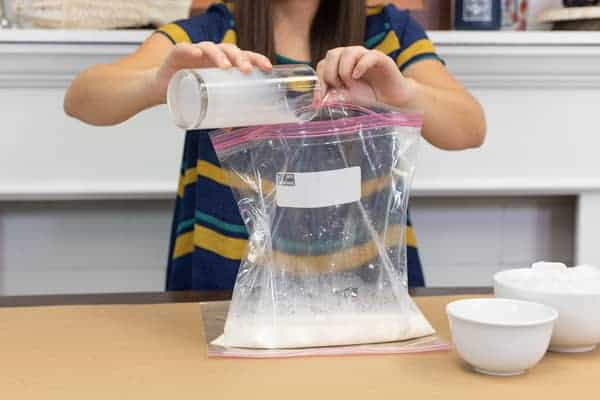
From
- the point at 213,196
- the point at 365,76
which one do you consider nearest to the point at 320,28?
the point at 213,196

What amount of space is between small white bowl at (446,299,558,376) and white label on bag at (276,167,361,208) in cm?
14

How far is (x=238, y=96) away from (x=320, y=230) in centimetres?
13

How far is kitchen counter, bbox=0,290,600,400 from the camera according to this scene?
618mm

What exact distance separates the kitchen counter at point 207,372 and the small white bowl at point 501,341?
0.01m

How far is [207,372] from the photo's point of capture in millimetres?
663

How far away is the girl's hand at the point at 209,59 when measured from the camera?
0.74 metres

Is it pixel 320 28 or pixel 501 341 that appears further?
pixel 320 28

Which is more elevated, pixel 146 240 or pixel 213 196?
pixel 213 196

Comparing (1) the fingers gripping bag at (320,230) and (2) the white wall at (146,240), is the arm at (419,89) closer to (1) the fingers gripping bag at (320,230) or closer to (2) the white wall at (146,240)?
(1) the fingers gripping bag at (320,230)

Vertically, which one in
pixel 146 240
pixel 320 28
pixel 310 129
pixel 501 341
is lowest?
pixel 146 240

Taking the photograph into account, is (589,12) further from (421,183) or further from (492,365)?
(492,365)

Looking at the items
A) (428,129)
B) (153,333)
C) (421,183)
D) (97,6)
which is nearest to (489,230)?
(421,183)

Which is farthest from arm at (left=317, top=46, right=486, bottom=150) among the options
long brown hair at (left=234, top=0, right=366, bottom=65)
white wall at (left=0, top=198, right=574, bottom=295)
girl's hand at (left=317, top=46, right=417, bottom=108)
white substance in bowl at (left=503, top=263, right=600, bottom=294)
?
white wall at (left=0, top=198, right=574, bottom=295)

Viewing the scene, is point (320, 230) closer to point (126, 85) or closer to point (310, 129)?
point (310, 129)
